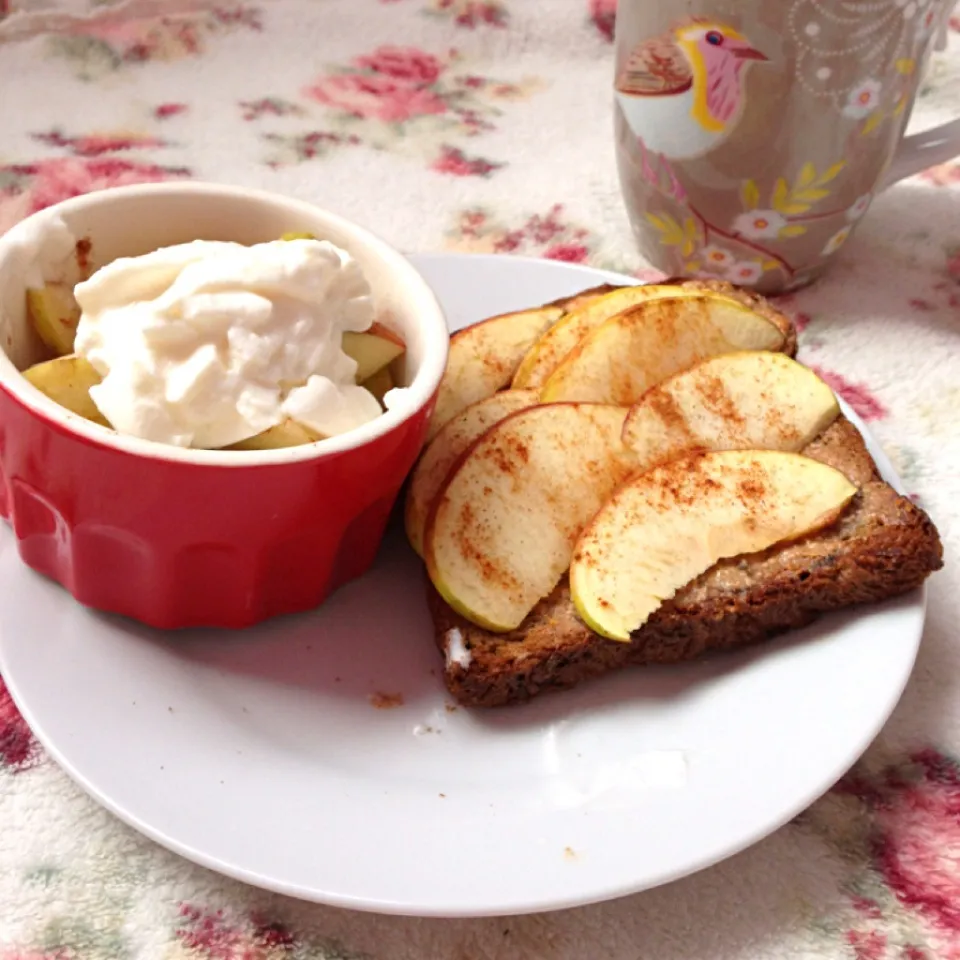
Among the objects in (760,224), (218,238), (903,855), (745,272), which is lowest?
(903,855)

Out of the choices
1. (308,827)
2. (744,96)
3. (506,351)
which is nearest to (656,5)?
(744,96)

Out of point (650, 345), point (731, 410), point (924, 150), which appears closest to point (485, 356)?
point (650, 345)

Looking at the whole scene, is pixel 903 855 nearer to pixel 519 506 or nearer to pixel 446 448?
pixel 519 506

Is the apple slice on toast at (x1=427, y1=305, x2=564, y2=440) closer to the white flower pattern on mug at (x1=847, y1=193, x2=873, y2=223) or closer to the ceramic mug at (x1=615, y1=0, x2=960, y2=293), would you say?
the ceramic mug at (x1=615, y1=0, x2=960, y2=293)

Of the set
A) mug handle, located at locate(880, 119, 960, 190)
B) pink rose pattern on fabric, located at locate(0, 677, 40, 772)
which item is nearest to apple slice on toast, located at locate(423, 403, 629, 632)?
pink rose pattern on fabric, located at locate(0, 677, 40, 772)

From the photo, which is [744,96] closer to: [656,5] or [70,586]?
[656,5]

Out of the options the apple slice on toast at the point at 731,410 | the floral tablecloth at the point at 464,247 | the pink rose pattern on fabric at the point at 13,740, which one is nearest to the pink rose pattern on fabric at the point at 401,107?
the floral tablecloth at the point at 464,247
